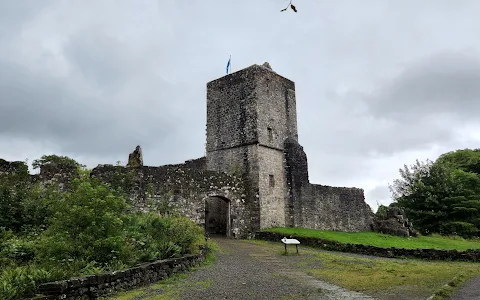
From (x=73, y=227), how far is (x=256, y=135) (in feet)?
46.3

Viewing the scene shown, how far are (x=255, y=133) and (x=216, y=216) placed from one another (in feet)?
17.9

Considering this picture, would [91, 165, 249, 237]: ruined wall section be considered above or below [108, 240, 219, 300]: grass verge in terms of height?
above

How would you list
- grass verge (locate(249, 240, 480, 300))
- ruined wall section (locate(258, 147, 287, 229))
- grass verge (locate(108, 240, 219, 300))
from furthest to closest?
ruined wall section (locate(258, 147, 287, 229)) < grass verge (locate(249, 240, 480, 300)) < grass verge (locate(108, 240, 219, 300))

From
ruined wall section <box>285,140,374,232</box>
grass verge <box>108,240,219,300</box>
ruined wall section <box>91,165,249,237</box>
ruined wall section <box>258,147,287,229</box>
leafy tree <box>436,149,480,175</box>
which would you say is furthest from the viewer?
leafy tree <box>436,149,480,175</box>

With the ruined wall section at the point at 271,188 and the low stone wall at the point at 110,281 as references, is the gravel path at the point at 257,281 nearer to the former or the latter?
the low stone wall at the point at 110,281

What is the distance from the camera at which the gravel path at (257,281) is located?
7.90m

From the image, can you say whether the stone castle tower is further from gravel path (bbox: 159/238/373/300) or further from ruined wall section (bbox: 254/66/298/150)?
gravel path (bbox: 159/238/373/300)

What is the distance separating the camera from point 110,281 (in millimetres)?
7953

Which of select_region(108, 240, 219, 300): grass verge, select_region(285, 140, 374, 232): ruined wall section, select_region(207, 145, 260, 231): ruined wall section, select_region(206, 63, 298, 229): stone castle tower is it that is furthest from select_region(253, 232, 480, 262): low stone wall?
select_region(108, 240, 219, 300): grass verge

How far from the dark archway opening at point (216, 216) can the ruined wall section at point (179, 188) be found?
2077 millimetres

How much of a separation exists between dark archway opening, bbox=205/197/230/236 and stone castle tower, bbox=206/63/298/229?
202 cm

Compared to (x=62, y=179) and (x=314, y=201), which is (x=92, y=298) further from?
(x=314, y=201)

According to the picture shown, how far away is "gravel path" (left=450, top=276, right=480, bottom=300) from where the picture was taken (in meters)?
7.78

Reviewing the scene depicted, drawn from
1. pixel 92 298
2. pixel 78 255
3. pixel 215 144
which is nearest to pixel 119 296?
pixel 92 298
